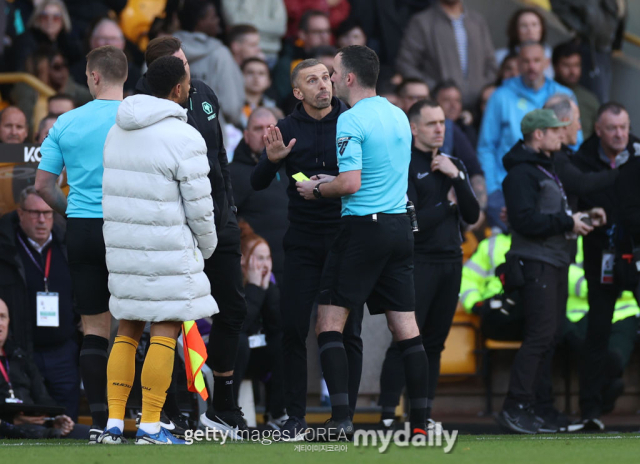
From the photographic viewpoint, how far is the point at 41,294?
27.8ft

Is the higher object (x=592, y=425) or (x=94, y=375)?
(x=94, y=375)

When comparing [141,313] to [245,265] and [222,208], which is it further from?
[245,265]

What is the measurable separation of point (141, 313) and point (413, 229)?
1724 millimetres

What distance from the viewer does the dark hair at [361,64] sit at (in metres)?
6.56

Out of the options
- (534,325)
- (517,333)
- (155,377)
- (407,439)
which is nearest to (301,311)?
(407,439)

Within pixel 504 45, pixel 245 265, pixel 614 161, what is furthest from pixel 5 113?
pixel 504 45

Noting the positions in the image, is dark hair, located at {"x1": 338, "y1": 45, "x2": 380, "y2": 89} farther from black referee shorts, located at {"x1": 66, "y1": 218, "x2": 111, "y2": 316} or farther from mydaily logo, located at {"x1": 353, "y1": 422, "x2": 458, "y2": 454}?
mydaily logo, located at {"x1": 353, "y1": 422, "x2": 458, "y2": 454}

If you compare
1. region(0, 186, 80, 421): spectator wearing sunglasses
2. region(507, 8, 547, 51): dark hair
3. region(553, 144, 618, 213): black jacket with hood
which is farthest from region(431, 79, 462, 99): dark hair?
region(0, 186, 80, 421): spectator wearing sunglasses

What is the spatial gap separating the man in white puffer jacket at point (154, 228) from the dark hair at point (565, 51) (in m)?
7.20

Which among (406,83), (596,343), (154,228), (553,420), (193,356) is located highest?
(406,83)

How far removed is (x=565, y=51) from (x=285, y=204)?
4.54 meters

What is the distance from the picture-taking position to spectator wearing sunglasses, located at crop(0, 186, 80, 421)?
836 centimetres

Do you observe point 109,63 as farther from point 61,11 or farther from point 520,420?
point 61,11

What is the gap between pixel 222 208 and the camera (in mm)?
6641
